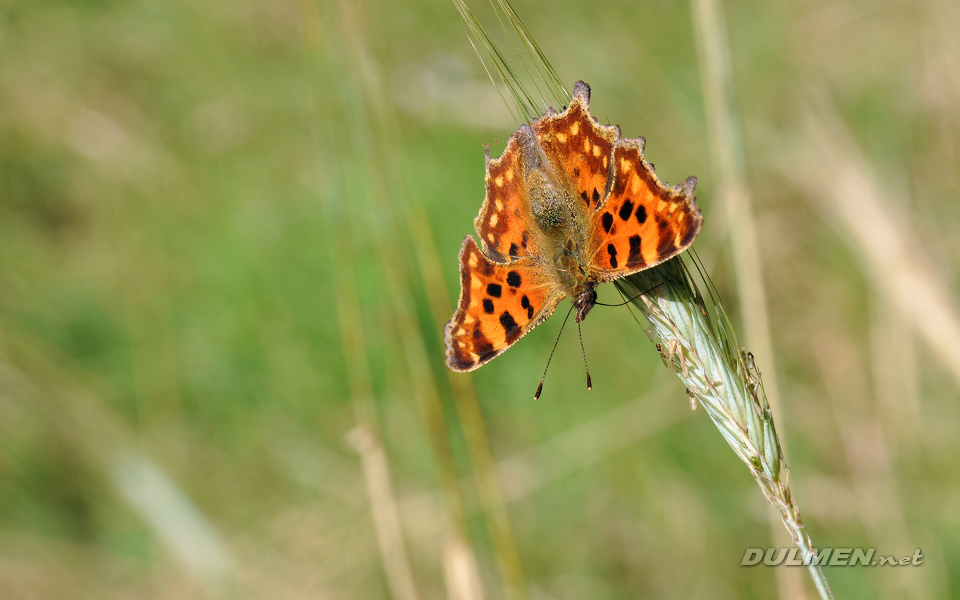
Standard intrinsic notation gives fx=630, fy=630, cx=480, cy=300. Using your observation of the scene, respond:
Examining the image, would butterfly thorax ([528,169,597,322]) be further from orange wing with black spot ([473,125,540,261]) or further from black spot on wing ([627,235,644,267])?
black spot on wing ([627,235,644,267])

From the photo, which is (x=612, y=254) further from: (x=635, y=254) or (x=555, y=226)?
(x=555, y=226)

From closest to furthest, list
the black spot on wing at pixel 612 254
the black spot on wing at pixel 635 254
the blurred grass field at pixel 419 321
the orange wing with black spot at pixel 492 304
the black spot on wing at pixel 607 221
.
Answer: the black spot on wing at pixel 635 254 < the black spot on wing at pixel 612 254 < the black spot on wing at pixel 607 221 < the orange wing with black spot at pixel 492 304 < the blurred grass field at pixel 419 321

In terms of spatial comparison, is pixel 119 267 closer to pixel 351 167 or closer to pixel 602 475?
pixel 351 167

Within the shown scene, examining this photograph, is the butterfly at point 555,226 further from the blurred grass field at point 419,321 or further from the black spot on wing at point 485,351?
the blurred grass field at point 419,321

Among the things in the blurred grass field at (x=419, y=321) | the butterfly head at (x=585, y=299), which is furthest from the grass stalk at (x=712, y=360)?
the blurred grass field at (x=419, y=321)

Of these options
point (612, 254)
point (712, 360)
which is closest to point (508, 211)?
point (612, 254)

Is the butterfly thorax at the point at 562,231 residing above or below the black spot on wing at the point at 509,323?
above

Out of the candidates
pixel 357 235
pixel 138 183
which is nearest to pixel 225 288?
pixel 357 235
